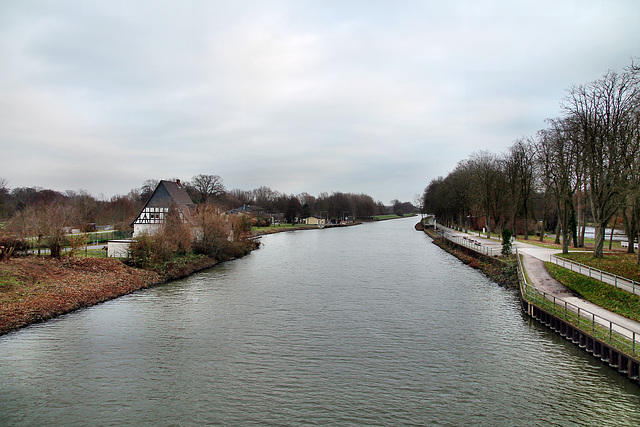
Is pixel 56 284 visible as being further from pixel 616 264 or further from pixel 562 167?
pixel 562 167

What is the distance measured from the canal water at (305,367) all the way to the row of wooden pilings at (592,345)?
34cm

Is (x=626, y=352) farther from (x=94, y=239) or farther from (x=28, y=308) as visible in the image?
(x=94, y=239)

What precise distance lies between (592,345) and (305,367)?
1001 cm

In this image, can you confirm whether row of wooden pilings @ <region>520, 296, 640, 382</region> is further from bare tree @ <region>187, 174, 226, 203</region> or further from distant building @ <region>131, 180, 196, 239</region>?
bare tree @ <region>187, 174, 226, 203</region>

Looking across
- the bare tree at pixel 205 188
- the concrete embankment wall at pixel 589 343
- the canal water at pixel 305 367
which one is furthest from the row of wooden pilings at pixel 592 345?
the bare tree at pixel 205 188

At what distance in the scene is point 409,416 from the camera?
11086 mm

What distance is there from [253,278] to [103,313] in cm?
1246

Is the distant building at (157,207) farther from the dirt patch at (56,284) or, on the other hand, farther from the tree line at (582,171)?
the tree line at (582,171)

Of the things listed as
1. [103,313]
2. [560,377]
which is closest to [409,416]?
[560,377]

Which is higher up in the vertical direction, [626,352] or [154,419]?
[626,352]

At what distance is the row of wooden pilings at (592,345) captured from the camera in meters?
12.7

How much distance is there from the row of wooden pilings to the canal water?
342mm

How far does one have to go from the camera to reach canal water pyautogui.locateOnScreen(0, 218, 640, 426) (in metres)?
11.2

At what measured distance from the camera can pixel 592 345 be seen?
15.0 metres
